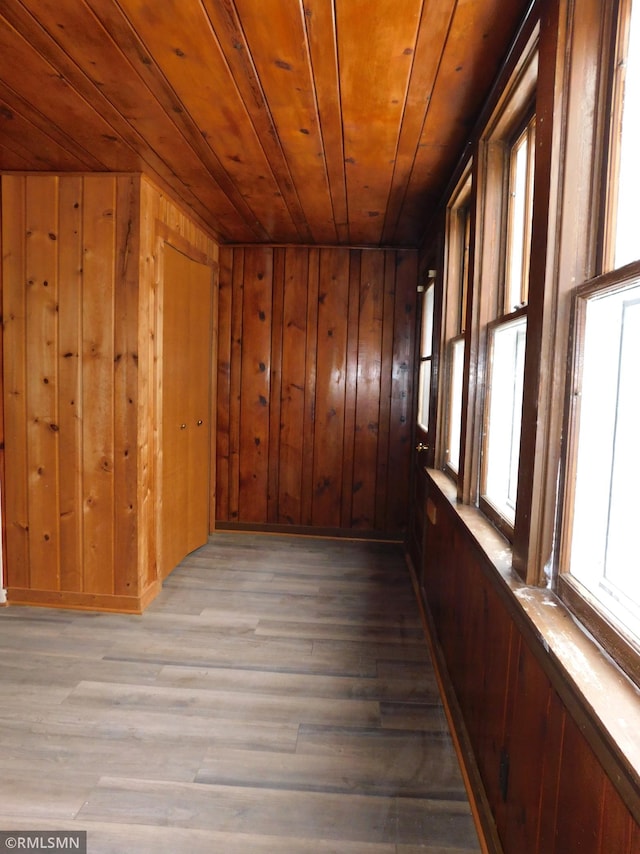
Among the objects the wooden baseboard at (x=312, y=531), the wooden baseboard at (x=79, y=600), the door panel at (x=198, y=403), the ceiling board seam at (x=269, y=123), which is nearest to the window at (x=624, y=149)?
the ceiling board seam at (x=269, y=123)

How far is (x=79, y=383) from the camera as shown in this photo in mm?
2859

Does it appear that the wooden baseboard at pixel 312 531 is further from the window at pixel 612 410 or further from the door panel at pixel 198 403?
the window at pixel 612 410

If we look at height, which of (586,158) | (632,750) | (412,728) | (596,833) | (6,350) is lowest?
(412,728)

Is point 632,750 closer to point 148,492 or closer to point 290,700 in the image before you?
point 290,700

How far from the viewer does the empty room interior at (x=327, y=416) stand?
1.15m

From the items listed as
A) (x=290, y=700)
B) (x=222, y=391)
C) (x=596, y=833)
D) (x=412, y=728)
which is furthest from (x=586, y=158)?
(x=222, y=391)

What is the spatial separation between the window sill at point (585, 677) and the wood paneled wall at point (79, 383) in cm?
216

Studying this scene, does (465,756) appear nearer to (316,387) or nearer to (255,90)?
(255,90)

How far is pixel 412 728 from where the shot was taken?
1.97 meters

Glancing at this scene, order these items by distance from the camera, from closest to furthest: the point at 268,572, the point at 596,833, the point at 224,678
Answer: the point at 596,833, the point at 224,678, the point at 268,572

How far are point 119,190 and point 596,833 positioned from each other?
3.07m

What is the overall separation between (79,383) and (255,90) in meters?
1.75

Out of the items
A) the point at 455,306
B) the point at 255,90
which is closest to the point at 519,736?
the point at 455,306

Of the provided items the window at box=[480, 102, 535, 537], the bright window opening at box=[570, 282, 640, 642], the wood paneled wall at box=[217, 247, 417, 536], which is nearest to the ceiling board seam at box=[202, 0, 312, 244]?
the wood paneled wall at box=[217, 247, 417, 536]
